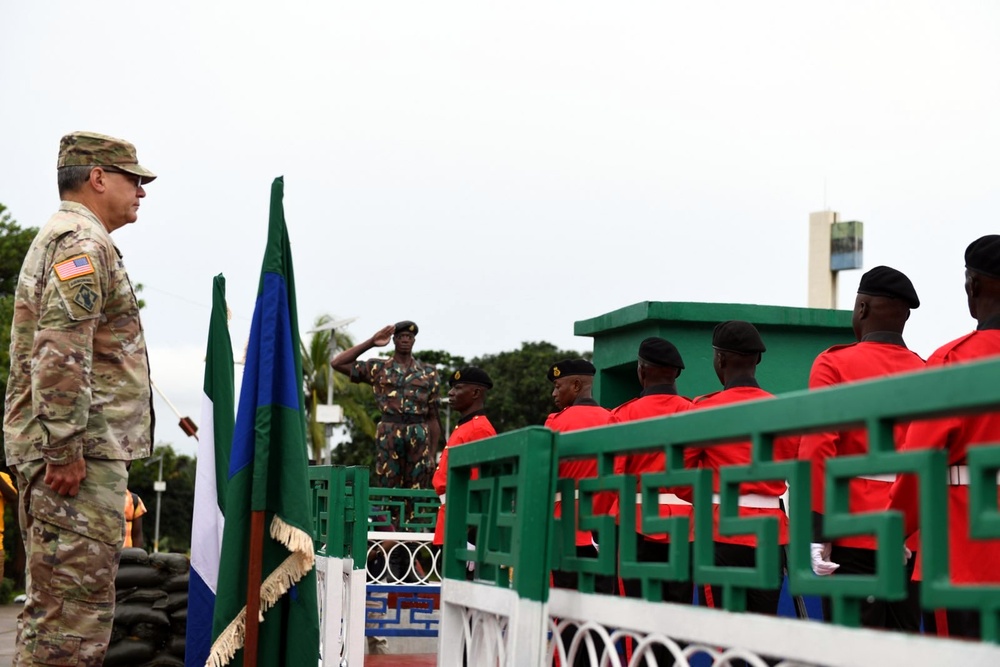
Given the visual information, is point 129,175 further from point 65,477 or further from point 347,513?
point 347,513

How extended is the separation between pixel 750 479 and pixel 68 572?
112 inches

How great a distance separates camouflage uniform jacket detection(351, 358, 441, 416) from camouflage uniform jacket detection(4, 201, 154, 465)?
6525 mm

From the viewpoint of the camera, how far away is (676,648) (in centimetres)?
233

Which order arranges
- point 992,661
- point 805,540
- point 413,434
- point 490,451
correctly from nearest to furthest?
1. point 992,661
2. point 805,540
3. point 490,451
4. point 413,434

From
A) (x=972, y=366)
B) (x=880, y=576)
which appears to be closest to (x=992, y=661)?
(x=880, y=576)

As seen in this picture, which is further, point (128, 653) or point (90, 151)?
point (128, 653)

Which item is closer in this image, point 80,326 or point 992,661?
point 992,661

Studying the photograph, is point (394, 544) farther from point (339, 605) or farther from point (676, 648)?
point (676, 648)

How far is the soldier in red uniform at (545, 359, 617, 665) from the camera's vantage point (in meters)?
5.22

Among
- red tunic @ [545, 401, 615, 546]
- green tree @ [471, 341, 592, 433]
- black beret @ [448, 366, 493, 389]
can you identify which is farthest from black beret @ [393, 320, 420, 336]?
green tree @ [471, 341, 592, 433]

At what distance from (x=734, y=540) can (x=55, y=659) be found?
2.61 meters

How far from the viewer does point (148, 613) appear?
8.97 meters

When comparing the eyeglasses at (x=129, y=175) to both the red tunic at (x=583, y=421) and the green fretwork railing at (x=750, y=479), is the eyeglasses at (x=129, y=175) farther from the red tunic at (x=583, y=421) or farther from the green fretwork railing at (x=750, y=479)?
the red tunic at (x=583, y=421)

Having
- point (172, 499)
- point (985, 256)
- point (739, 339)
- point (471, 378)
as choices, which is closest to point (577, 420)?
point (739, 339)
